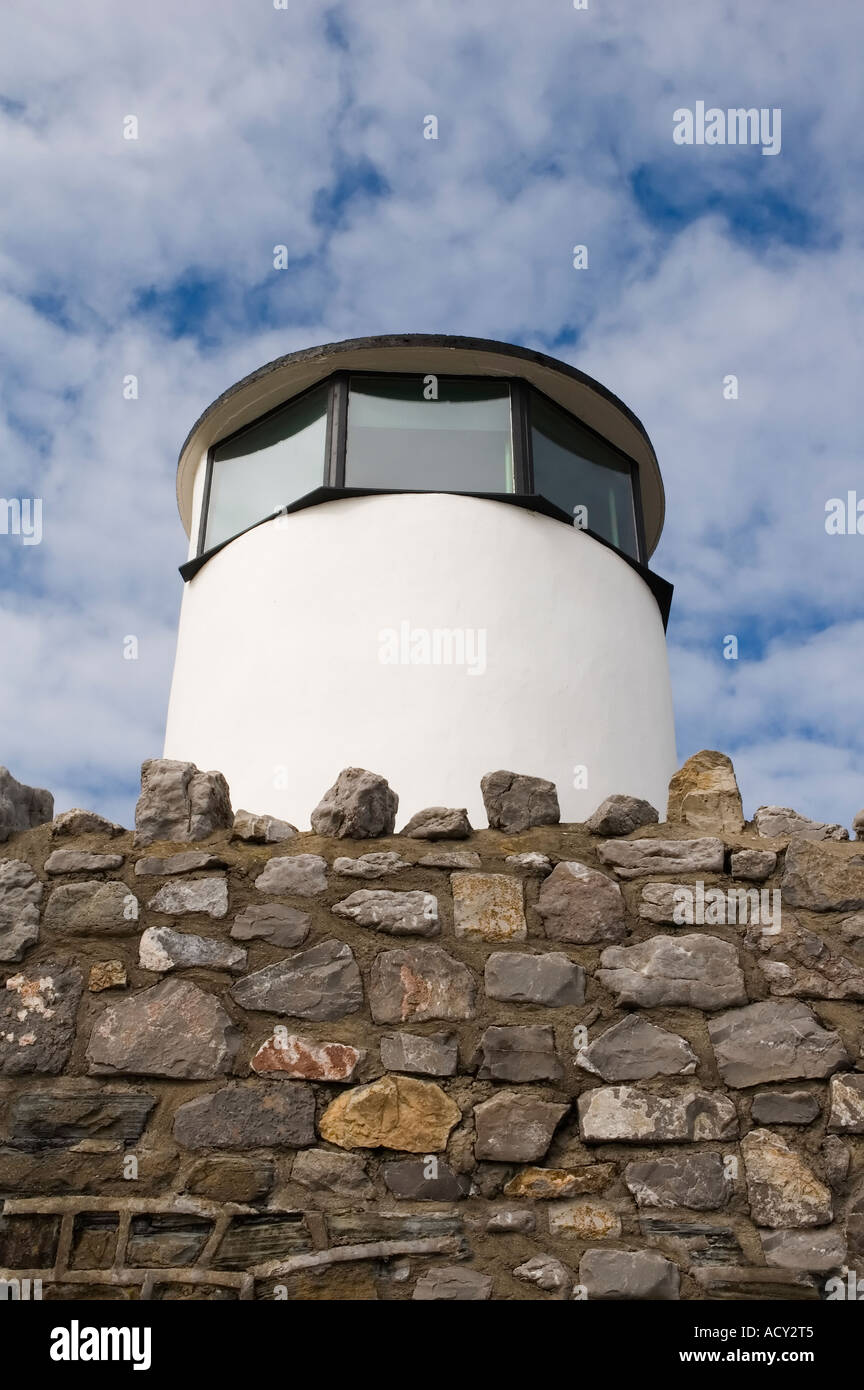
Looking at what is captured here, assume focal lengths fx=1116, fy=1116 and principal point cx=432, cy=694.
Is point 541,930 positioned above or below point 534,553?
below

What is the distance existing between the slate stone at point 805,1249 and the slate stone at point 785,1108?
29cm

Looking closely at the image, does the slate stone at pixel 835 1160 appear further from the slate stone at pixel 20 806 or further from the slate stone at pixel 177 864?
the slate stone at pixel 20 806

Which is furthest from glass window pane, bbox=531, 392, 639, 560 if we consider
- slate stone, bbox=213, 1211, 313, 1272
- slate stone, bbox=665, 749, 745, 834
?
slate stone, bbox=213, 1211, 313, 1272

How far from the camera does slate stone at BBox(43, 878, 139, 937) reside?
135 inches

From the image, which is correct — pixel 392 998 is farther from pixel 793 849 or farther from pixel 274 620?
pixel 274 620

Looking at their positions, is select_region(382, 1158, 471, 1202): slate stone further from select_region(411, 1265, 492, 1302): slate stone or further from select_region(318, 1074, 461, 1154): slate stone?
select_region(411, 1265, 492, 1302): slate stone

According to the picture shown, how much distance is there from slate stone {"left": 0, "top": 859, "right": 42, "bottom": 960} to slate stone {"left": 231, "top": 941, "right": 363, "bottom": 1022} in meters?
0.66

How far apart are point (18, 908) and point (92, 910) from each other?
0.23 meters

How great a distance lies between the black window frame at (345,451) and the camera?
7129 mm

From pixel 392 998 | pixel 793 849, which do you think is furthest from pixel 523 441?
pixel 392 998

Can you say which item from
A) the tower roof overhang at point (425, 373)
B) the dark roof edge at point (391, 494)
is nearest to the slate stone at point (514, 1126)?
the dark roof edge at point (391, 494)

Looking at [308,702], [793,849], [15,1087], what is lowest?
[15,1087]

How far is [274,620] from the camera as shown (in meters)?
6.91

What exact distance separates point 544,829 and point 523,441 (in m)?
4.20
